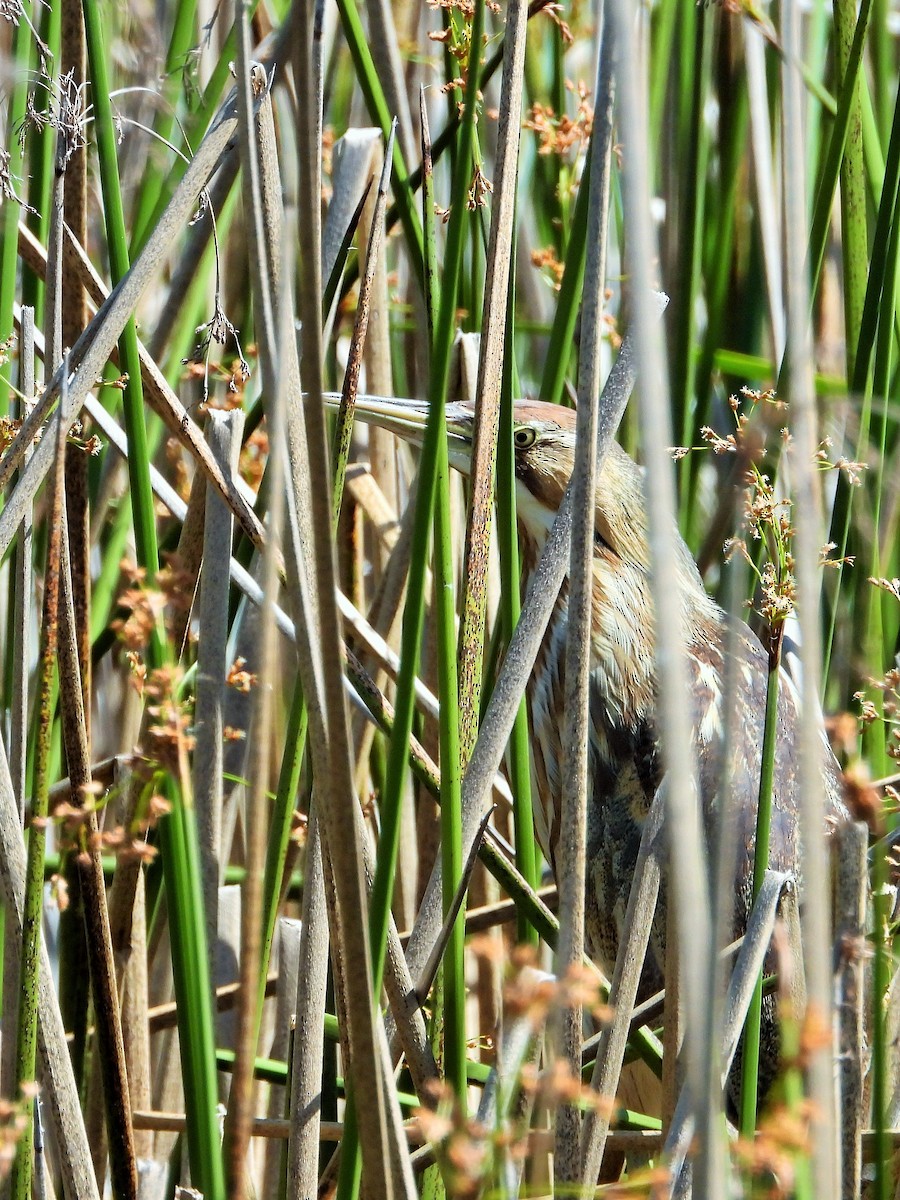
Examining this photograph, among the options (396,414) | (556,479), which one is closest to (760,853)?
(396,414)

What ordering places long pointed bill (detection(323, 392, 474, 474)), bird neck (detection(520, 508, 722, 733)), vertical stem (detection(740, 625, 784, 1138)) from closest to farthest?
vertical stem (detection(740, 625, 784, 1138)), long pointed bill (detection(323, 392, 474, 474)), bird neck (detection(520, 508, 722, 733))

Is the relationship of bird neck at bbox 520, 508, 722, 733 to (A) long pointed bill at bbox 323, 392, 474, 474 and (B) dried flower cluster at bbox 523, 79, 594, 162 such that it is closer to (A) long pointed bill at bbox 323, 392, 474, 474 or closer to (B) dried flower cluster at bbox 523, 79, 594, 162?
(A) long pointed bill at bbox 323, 392, 474, 474

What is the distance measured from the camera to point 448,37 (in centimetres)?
114

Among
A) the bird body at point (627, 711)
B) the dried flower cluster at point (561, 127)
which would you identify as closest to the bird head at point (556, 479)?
the bird body at point (627, 711)

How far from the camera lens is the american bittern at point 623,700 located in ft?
5.12

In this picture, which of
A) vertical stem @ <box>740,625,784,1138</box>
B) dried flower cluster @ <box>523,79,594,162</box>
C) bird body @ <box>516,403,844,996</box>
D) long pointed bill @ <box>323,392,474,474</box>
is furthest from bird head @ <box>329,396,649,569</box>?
vertical stem @ <box>740,625,784,1138</box>

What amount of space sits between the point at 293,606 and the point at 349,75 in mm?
1597

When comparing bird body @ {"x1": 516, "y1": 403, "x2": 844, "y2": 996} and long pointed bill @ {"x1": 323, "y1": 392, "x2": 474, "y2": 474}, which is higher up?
long pointed bill @ {"x1": 323, "y1": 392, "x2": 474, "y2": 474}

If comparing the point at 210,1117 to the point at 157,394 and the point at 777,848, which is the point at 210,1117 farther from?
the point at 777,848

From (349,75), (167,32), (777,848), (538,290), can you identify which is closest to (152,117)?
(167,32)

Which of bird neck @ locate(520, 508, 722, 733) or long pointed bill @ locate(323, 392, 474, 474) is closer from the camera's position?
long pointed bill @ locate(323, 392, 474, 474)

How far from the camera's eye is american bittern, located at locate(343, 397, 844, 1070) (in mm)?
1561

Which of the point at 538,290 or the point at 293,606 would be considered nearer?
the point at 293,606

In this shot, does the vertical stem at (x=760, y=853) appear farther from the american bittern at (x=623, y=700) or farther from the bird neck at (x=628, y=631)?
the bird neck at (x=628, y=631)
